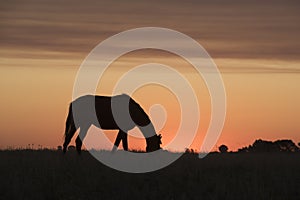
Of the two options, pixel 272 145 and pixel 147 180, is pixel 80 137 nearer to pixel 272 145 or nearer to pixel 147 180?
pixel 147 180

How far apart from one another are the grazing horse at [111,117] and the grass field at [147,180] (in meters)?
5.65

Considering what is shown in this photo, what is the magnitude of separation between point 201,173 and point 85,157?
4.37 meters

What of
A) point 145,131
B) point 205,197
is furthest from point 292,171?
point 145,131

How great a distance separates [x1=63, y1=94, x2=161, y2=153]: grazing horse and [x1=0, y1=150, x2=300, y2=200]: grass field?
5651mm

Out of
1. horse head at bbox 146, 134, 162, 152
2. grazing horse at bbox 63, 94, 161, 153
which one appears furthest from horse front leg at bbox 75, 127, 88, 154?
horse head at bbox 146, 134, 162, 152

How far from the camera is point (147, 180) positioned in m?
17.6

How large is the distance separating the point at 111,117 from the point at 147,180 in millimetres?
9101

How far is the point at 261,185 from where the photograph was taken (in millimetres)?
17203

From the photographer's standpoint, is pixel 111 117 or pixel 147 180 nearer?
pixel 147 180

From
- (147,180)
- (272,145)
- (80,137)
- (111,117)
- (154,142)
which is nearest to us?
(147,180)

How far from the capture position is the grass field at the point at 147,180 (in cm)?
1639

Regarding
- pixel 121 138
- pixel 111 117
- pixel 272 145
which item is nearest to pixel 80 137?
pixel 121 138

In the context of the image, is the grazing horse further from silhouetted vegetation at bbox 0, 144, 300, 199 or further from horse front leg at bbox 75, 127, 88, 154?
silhouetted vegetation at bbox 0, 144, 300, 199

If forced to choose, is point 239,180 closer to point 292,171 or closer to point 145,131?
point 292,171
